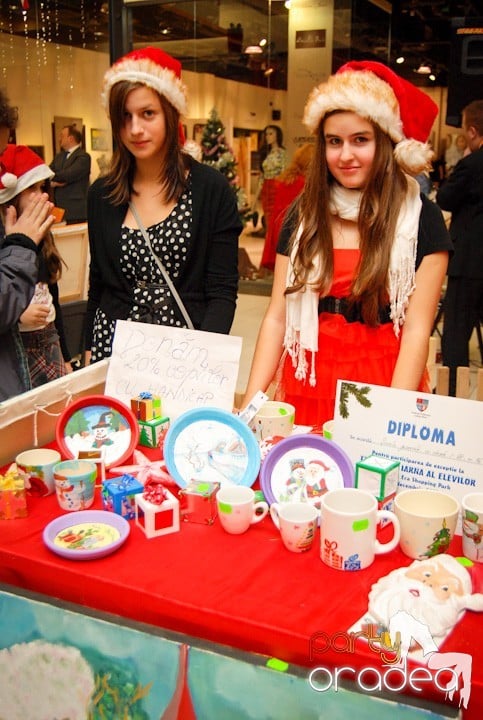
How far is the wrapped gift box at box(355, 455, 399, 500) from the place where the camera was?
1.27m

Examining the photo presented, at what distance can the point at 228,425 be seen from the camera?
143cm

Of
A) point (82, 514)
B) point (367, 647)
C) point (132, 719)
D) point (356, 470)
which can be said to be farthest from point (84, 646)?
point (356, 470)

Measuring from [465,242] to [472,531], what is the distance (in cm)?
342

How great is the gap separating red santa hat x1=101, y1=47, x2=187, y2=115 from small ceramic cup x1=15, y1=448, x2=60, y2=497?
1.05 m

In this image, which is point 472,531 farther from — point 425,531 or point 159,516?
point 159,516

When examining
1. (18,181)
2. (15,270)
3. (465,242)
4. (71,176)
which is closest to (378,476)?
(15,270)

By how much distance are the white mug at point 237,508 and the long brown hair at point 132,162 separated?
1.02 meters

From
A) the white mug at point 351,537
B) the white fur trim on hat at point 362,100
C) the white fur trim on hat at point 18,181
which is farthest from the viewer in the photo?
the white fur trim on hat at point 18,181

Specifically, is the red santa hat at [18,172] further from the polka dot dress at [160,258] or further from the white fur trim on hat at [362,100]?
the white fur trim on hat at [362,100]

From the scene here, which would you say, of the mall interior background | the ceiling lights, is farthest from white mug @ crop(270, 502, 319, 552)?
the ceiling lights

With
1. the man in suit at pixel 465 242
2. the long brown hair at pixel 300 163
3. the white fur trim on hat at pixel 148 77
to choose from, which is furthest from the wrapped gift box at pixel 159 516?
the long brown hair at pixel 300 163

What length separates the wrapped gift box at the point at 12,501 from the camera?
1313 mm

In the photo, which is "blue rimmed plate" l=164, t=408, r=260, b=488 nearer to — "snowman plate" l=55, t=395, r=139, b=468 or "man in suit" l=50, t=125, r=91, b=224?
"snowman plate" l=55, t=395, r=139, b=468

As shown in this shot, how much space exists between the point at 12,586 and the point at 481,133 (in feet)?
12.8
